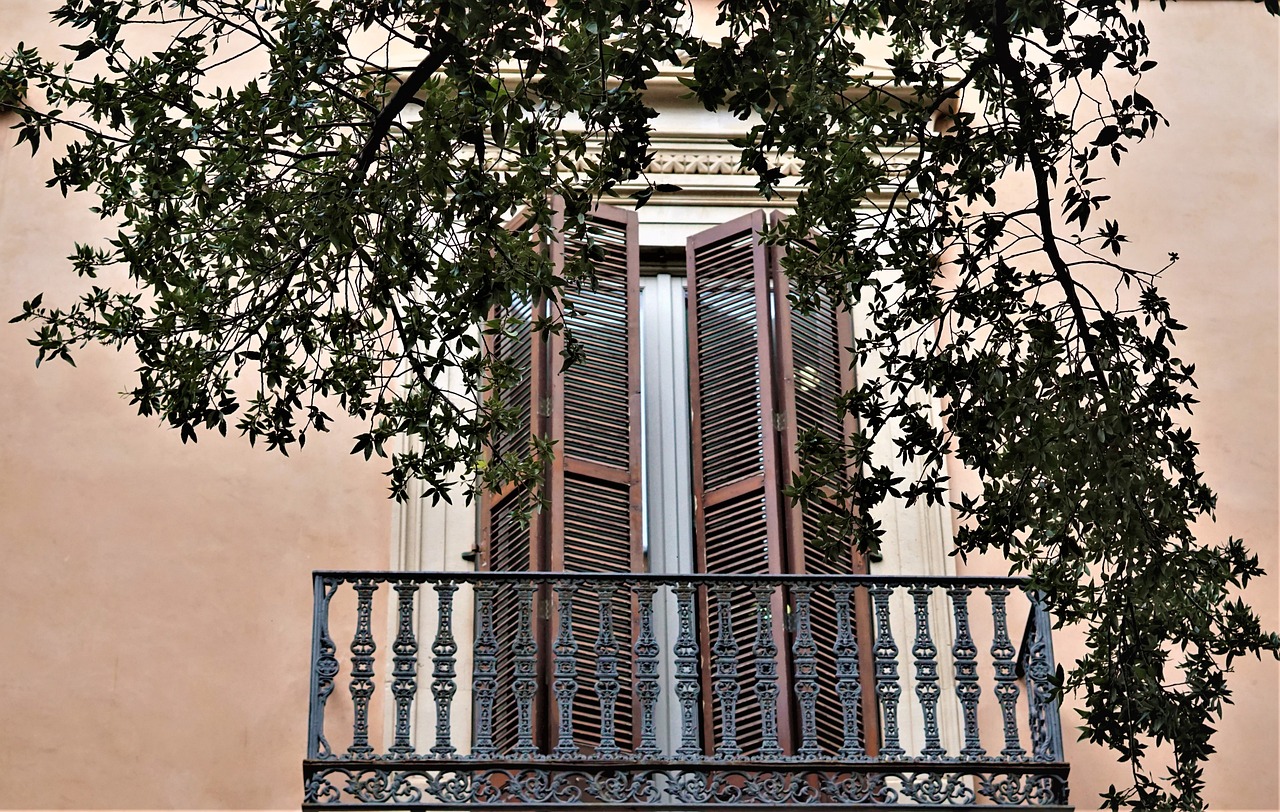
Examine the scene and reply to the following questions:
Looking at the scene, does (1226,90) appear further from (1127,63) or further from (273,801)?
(273,801)

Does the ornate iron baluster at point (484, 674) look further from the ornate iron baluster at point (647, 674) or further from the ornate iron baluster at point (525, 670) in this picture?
the ornate iron baluster at point (647, 674)

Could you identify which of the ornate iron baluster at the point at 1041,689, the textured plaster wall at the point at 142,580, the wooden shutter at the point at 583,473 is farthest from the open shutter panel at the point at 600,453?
the ornate iron baluster at the point at 1041,689

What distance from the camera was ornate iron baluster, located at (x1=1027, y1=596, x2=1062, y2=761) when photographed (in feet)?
25.5

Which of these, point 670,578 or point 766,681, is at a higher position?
point 670,578

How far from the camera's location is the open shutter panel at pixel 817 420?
27.2ft

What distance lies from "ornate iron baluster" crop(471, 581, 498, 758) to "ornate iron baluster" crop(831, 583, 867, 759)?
1284mm

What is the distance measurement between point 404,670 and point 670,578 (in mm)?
1047

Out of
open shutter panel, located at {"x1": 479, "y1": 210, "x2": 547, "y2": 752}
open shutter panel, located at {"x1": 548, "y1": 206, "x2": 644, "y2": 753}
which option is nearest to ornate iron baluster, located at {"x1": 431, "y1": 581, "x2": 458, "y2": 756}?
open shutter panel, located at {"x1": 479, "y1": 210, "x2": 547, "y2": 752}

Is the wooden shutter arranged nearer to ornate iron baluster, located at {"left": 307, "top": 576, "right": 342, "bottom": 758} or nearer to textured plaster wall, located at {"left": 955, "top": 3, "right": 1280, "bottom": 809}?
ornate iron baluster, located at {"left": 307, "top": 576, "right": 342, "bottom": 758}

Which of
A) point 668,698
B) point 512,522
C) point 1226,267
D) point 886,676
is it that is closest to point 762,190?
point 886,676

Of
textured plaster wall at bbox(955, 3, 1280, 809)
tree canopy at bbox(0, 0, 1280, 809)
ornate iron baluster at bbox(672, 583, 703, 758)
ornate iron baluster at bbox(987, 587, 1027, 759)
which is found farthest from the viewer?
textured plaster wall at bbox(955, 3, 1280, 809)

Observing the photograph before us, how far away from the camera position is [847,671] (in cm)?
793

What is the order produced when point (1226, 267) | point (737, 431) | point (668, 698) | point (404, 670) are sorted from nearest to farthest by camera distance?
point (404, 670) → point (668, 698) → point (737, 431) → point (1226, 267)

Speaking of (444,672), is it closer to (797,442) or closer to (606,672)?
(606,672)
